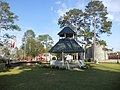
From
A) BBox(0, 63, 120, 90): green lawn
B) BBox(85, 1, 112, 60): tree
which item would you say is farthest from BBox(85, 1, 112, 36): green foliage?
BBox(0, 63, 120, 90): green lawn

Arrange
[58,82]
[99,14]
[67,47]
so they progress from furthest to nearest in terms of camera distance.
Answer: [99,14], [67,47], [58,82]

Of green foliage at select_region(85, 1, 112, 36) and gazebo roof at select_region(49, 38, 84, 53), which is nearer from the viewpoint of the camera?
gazebo roof at select_region(49, 38, 84, 53)

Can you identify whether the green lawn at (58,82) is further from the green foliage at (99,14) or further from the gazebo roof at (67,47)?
the green foliage at (99,14)

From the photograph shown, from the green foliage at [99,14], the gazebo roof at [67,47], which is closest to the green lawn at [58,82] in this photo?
the gazebo roof at [67,47]

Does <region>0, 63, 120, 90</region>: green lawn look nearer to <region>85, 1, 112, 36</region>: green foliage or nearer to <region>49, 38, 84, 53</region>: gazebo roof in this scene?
<region>49, 38, 84, 53</region>: gazebo roof

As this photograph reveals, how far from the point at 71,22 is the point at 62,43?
2408cm

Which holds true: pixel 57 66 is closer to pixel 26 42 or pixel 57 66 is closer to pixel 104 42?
pixel 104 42

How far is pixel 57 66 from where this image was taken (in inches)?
985

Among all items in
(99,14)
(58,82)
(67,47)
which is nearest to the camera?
(58,82)

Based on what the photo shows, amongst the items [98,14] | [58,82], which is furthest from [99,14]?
[58,82]

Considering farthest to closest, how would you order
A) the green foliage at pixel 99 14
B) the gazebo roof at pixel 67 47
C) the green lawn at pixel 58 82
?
the green foliage at pixel 99 14 < the gazebo roof at pixel 67 47 < the green lawn at pixel 58 82

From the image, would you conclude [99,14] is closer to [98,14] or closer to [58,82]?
[98,14]

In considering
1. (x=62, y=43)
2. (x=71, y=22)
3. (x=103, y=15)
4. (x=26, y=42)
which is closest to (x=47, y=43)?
(x=26, y=42)

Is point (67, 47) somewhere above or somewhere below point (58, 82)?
above
